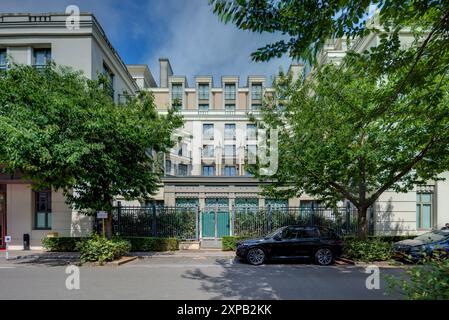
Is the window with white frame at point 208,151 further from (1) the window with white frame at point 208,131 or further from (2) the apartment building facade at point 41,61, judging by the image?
(2) the apartment building facade at point 41,61

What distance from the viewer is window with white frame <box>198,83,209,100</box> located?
40781 mm

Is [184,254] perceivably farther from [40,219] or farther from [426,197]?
[426,197]

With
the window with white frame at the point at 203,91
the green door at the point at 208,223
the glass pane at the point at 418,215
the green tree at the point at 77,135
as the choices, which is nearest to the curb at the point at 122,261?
the green tree at the point at 77,135

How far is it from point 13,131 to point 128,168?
4.45 metres

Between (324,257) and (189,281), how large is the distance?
608 centimetres

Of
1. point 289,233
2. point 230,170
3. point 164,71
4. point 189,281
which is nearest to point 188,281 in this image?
point 189,281

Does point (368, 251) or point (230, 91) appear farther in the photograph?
point (230, 91)

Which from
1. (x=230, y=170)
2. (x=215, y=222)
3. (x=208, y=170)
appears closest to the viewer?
(x=215, y=222)

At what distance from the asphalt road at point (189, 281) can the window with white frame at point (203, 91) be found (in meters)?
31.6

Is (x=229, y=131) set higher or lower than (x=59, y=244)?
higher

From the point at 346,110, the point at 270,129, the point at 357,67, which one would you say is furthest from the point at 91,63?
the point at 357,67

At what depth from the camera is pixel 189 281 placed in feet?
28.3

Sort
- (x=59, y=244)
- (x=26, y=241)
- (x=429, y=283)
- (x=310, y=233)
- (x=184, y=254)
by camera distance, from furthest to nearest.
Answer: (x=26, y=241) → (x=59, y=244) → (x=184, y=254) → (x=310, y=233) → (x=429, y=283)

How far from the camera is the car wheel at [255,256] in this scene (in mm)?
11573
